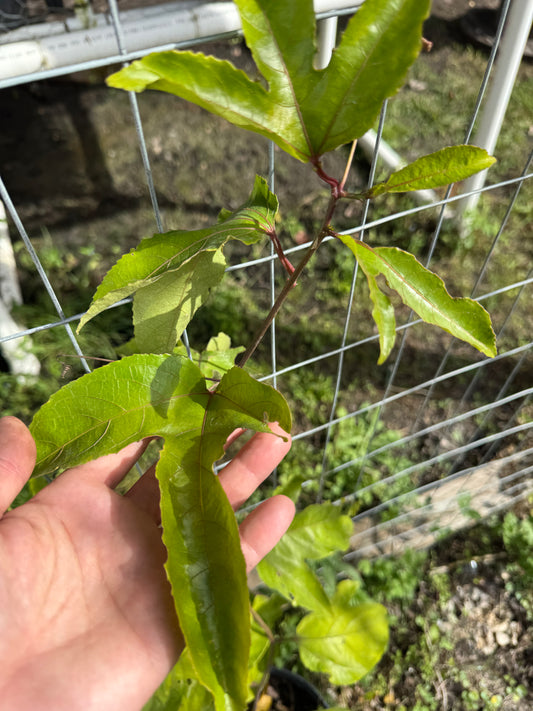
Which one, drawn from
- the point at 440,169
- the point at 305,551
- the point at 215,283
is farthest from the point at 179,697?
the point at 440,169

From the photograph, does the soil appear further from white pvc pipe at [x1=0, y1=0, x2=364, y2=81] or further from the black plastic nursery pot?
white pvc pipe at [x1=0, y1=0, x2=364, y2=81]

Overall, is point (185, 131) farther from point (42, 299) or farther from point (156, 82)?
point (156, 82)

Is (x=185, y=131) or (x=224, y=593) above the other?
(x=224, y=593)

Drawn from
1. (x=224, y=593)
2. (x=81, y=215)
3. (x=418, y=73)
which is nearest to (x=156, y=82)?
(x=224, y=593)

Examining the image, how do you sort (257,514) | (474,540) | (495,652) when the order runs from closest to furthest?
(257,514) < (495,652) < (474,540)

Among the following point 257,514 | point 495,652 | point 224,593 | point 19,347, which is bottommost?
point 495,652

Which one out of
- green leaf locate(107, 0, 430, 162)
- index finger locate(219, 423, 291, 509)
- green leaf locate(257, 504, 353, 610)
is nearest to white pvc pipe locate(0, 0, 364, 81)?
green leaf locate(107, 0, 430, 162)

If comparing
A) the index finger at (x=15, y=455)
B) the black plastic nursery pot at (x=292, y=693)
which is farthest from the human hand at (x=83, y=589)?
the black plastic nursery pot at (x=292, y=693)
